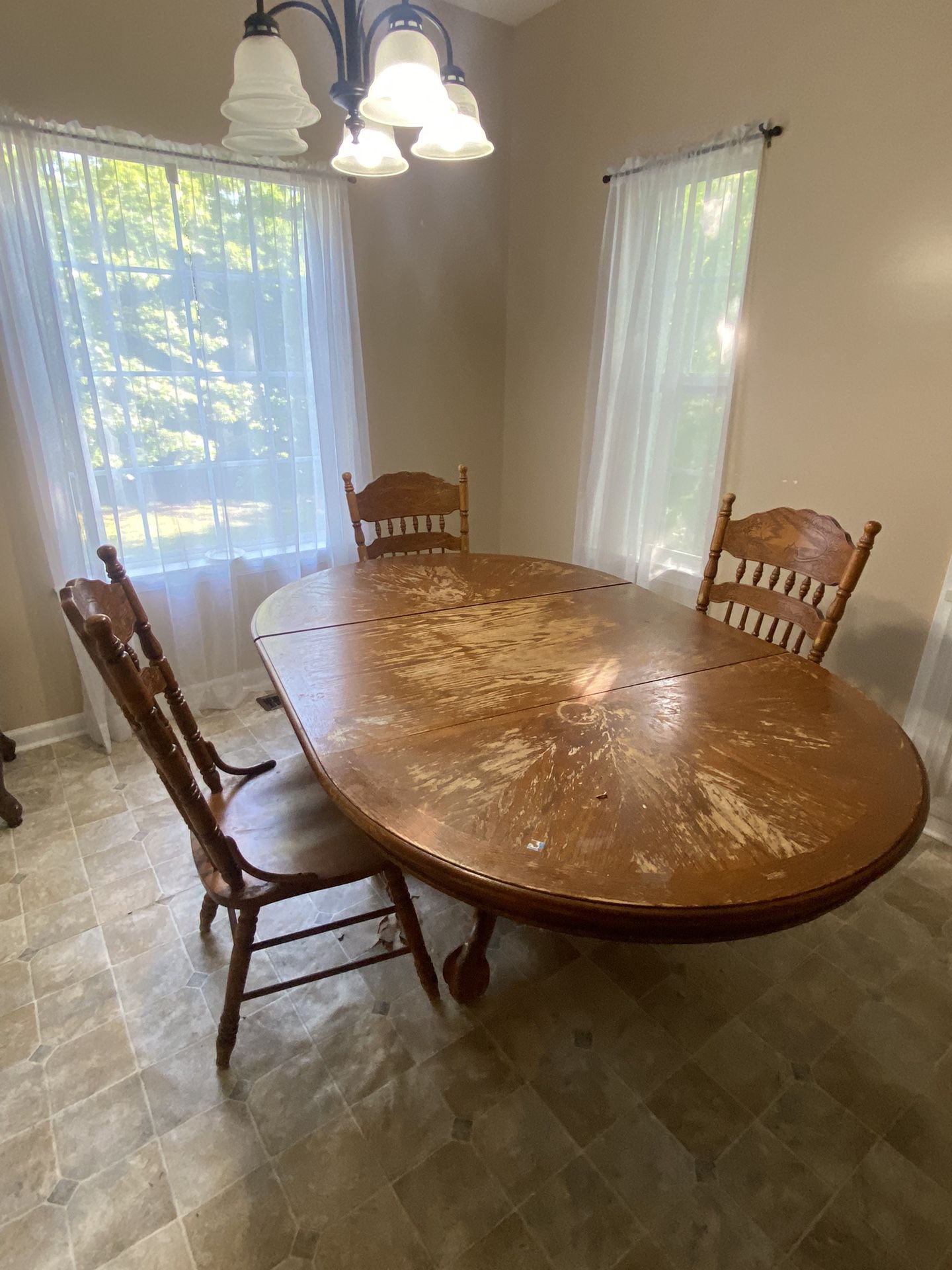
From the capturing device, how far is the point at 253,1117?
132 centimetres

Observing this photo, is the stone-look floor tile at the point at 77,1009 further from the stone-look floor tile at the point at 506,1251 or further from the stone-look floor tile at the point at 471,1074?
the stone-look floor tile at the point at 506,1251

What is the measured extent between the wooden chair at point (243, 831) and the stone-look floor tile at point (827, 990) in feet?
2.91

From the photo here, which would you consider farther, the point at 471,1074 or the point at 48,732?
the point at 48,732

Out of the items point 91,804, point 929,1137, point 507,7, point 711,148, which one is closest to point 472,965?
point 929,1137

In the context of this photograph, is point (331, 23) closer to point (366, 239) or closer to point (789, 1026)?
point (366, 239)

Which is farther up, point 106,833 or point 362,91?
point 362,91

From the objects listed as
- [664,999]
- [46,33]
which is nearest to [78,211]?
[46,33]

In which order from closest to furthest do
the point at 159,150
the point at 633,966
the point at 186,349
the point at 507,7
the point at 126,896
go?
the point at 633,966
the point at 126,896
the point at 159,150
the point at 186,349
the point at 507,7

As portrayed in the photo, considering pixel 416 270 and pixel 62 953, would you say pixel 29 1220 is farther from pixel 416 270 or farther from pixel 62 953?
pixel 416 270

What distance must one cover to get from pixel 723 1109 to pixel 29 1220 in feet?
4.27

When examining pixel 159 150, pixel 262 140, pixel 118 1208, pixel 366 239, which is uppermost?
pixel 159 150

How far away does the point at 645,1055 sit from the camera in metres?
1.44

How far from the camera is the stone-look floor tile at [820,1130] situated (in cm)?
125

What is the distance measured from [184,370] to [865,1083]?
293 centimetres
